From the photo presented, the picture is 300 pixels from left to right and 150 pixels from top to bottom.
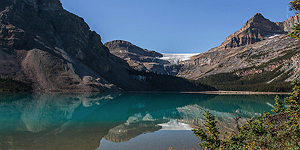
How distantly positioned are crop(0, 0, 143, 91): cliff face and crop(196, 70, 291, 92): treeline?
78425 millimetres

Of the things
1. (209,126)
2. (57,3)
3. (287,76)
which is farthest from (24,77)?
(287,76)

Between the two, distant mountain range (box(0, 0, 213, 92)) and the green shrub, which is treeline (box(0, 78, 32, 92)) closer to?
distant mountain range (box(0, 0, 213, 92))

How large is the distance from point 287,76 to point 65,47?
135759mm

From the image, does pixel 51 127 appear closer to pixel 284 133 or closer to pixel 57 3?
pixel 284 133

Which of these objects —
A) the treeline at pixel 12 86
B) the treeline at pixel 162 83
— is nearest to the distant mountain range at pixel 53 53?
the treeline at pixel 162 83

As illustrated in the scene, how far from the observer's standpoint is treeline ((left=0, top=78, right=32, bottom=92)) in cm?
5582

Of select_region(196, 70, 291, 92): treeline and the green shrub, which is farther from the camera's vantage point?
select_region(196, 70, 291, 92): treeline

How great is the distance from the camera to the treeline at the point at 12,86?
5582 centimetres

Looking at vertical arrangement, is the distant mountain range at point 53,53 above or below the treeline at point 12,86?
above

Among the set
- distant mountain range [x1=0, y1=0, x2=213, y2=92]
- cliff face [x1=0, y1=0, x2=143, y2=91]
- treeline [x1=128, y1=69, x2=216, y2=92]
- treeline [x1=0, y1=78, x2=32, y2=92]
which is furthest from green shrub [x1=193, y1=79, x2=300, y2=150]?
treeline [x1=128, y1=69, x2=216, y2=92]

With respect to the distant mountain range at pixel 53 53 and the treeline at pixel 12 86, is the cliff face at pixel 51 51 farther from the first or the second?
the treeline at pixel 12 86

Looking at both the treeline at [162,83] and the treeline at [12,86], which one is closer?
the treeline at [12,86]

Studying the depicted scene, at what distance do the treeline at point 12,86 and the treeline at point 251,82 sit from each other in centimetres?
12138

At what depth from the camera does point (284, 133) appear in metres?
6.84
